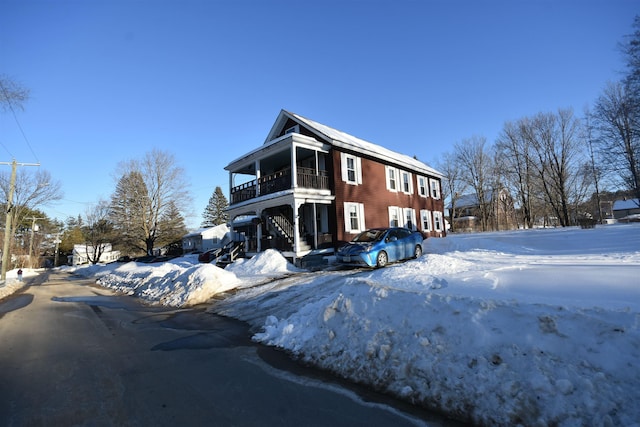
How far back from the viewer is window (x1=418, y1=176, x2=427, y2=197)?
27.7 metres

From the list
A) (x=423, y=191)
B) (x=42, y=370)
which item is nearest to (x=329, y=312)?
(x=42, y=370)

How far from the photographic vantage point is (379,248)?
41.1 ft

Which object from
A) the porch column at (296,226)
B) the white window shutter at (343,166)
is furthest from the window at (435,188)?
the porch column at (296,226)

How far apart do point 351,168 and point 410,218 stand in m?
7.85

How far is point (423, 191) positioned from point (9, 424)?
28151 mm

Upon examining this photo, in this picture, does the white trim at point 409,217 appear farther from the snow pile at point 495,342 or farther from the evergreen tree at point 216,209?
the evergreen tree at point 216,209

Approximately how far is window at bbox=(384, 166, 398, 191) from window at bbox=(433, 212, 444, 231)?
291 inches

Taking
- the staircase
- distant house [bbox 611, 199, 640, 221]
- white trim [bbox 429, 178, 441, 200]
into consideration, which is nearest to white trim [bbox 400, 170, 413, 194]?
white trim [bbox 429, 178, 441, 200]

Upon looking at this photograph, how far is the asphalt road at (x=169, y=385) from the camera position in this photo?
3.40 metres

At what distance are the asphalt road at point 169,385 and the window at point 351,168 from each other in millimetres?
14070

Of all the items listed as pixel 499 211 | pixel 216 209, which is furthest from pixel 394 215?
pixel 216 209

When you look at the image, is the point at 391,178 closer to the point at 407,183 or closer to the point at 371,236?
the point at 407,183

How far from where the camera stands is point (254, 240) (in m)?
21.1

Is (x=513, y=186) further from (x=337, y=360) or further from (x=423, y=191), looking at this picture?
(x=337, y=360)
